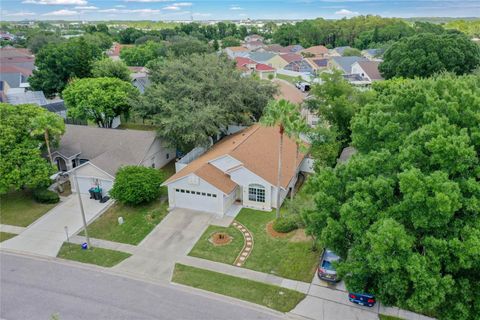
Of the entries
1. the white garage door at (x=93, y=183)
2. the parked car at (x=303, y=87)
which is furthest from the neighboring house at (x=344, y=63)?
the white garage door at (x=93, y=183)

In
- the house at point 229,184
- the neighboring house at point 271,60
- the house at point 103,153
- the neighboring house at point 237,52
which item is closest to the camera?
the house at point 229,184

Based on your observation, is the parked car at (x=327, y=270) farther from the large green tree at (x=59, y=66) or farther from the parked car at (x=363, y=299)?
the large green tree at (x=59, y=66)

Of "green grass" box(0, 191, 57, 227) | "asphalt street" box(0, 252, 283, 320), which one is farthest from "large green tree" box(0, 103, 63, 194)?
"asphalt street" box(0, 252, 283, 320)

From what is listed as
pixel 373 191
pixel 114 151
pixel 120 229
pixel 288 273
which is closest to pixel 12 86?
pixel 114 151

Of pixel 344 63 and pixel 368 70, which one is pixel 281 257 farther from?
pixel 344 63

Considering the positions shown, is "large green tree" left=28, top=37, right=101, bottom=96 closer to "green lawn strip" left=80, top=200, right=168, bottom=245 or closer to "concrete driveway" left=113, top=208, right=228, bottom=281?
"green lawn strip" left=80, top=200, right=168, bottom=245

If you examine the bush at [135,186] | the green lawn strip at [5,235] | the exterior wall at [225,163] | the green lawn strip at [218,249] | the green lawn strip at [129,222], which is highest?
the exterior wall at [225,163]
